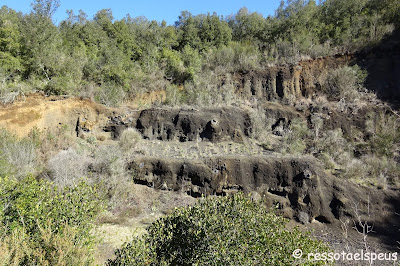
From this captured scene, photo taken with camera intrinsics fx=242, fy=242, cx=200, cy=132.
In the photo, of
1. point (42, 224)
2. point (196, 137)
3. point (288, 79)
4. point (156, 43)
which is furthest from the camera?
point (156, 43)

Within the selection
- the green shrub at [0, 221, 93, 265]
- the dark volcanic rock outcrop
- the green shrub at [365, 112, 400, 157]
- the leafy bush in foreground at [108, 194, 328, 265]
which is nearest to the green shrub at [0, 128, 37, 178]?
the dark volcanic rock outcrop

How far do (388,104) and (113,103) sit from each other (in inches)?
816

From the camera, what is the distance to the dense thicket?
53.4 ft

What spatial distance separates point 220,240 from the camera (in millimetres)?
3410

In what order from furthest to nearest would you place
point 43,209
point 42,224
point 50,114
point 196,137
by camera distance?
1. point 196,137
2. point 50,114
3. point 43,209
4. point 42,224

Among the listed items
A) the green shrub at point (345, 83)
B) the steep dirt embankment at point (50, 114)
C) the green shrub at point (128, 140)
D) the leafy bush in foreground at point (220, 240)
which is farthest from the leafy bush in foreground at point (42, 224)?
the green shrub at point (345, 83)

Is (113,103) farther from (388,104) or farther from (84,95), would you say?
(388,104)

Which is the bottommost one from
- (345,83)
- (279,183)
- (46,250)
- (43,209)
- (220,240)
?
(279,183)

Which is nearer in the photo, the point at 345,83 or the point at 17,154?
the point at 17,154

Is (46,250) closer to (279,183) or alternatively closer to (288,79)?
(279,183)

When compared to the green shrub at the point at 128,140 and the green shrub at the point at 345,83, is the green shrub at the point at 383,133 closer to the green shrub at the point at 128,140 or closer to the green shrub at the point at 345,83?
the green shrub at the point at 345,83

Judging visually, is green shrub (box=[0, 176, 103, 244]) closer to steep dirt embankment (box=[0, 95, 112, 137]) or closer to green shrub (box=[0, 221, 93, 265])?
green shrub (box=[0, 221, 93, 265])

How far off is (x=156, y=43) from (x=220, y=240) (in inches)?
1034

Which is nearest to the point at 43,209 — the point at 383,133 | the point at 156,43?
the point at 383,133
